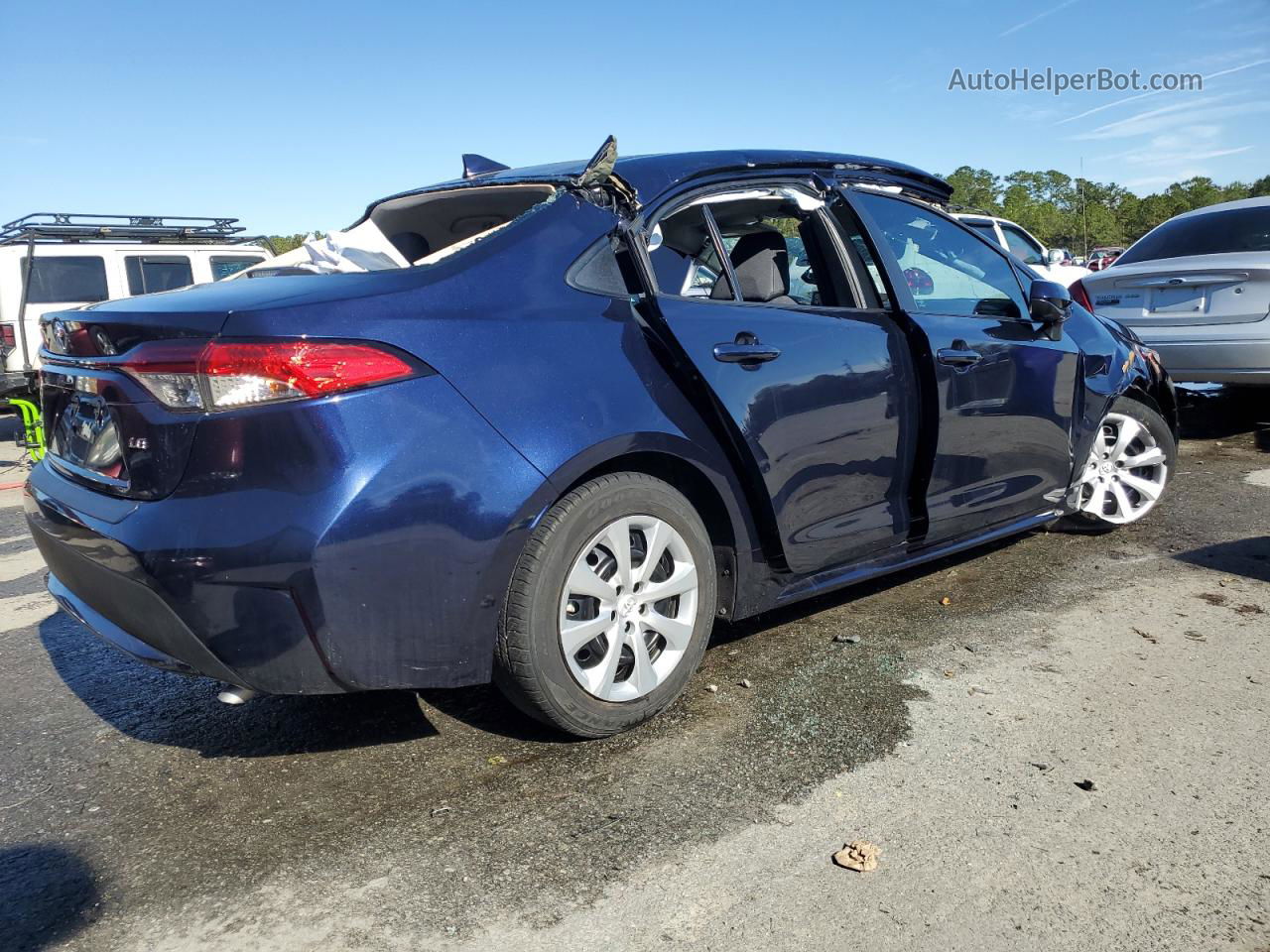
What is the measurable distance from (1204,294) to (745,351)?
17.7ft

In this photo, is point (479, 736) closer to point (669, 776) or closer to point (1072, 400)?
point (669, 776)

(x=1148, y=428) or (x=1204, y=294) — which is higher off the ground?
(x=1204, y=294)

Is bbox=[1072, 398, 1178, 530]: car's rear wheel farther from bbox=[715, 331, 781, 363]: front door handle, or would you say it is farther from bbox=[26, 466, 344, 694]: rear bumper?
bbox=[26, 466, 344, 694]: rear bumper

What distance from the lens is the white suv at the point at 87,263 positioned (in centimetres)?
1070

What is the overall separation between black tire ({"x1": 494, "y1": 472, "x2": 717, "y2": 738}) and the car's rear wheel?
2.93 m

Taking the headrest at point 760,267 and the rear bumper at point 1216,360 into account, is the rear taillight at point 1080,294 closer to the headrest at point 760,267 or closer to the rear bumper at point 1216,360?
the rear bumper at point 1216,360

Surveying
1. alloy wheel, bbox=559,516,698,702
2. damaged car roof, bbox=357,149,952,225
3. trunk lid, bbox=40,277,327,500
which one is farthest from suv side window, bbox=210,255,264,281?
alloy wheel, bbox=559,516,698,702

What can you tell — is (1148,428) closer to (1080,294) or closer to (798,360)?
(798,360)

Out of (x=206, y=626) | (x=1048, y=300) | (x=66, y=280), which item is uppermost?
(x=66, y=280)

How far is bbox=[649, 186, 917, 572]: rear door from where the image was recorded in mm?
3096

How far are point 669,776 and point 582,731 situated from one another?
28 cm

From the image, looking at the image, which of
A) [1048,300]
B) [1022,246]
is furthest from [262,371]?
[1022,246]

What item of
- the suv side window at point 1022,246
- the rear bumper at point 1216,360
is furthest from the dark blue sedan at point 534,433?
the suv side window at point 1022,246

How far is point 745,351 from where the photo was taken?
10.1 feet
